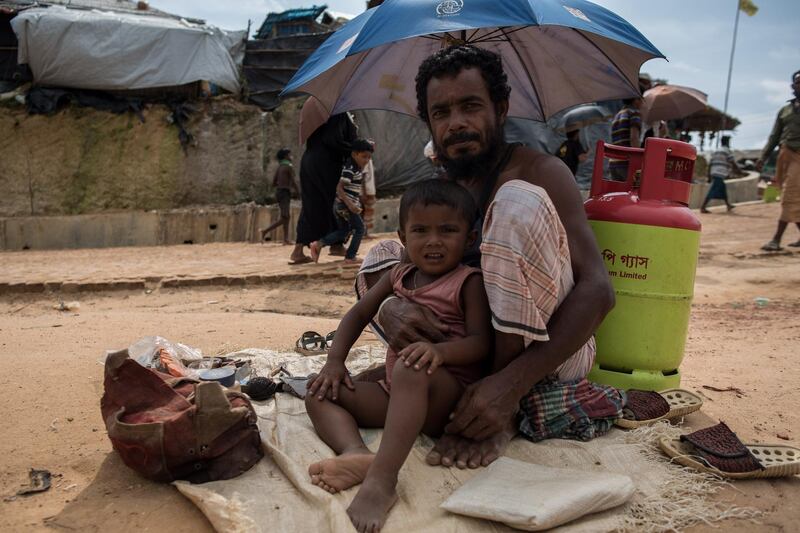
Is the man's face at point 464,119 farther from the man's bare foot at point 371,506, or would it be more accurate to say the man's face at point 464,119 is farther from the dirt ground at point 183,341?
the dirt ground at point 183,341

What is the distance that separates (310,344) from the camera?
3424mm

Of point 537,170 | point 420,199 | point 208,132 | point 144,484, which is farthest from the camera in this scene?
point 208,132

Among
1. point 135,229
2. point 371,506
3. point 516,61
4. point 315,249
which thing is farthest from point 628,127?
point 135,229

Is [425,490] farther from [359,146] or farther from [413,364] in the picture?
[359,146]

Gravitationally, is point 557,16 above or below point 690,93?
below

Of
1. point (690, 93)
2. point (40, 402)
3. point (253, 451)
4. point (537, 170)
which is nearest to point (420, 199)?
point (537, 170)

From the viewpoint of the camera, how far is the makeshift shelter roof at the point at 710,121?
20.1 metres

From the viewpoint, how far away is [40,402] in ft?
8.25

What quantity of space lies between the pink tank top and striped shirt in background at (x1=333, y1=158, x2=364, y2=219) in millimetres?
4531

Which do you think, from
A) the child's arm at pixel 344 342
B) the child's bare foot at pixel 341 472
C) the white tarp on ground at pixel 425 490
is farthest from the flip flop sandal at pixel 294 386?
the child's bare foot at pixel 341 472

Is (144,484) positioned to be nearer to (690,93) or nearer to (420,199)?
(420,199)

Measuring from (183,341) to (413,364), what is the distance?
88.8 inches

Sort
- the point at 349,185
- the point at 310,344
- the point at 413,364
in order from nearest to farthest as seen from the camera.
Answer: the point at 413,364, the point at 310,344, the point at 349,185

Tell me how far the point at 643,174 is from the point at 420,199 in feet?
3.62
